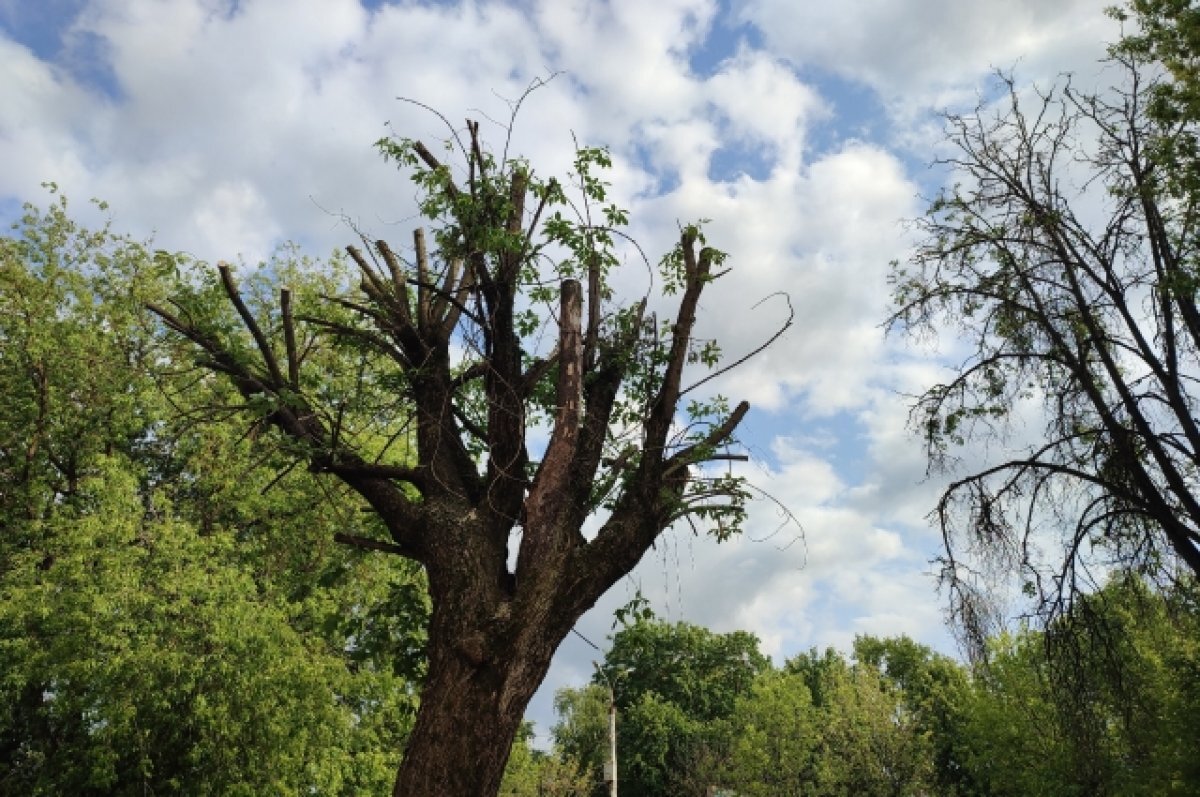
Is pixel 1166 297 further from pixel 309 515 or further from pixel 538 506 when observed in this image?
pixel 309 515

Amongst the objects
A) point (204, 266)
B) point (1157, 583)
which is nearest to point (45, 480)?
point (204, 266)

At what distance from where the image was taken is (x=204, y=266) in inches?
335

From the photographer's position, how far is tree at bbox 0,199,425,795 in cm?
1468

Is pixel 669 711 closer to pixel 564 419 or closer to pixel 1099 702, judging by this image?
pixel 1099 702

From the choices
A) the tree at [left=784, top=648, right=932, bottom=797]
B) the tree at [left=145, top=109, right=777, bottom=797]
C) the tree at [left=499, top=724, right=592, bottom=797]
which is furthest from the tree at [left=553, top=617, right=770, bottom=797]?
the tree at [left=145, top=109, right=777, bottom=797]

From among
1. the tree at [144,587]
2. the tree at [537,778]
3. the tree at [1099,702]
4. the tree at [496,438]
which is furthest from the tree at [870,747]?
the tree at [496,438]

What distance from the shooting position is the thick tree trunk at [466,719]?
5.62 m

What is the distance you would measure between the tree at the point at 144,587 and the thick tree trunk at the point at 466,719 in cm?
525

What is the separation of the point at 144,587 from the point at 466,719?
38.5 feet

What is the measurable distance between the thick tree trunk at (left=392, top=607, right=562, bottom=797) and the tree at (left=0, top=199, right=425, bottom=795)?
17.2ft

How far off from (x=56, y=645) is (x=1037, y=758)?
85.7ft

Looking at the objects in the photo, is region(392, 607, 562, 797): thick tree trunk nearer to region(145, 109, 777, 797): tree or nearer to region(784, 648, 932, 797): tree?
region(145, 109, 777, 797): tree

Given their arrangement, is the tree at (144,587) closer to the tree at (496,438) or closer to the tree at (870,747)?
the tree at (496,438)

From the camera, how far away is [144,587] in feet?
50.0
